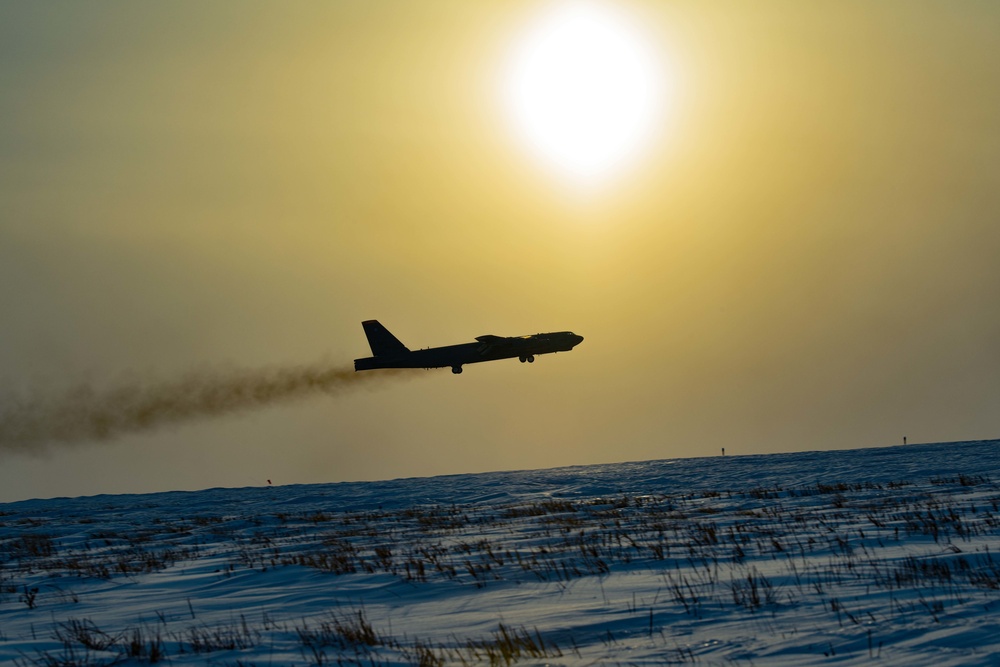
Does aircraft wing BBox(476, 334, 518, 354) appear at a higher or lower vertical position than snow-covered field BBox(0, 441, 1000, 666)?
higher

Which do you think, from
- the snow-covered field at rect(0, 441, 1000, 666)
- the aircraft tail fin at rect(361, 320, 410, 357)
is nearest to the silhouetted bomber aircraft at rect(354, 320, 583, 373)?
the aircraft tail fin at rect(361, 320, 410, 357)

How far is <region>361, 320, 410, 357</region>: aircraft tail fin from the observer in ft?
267

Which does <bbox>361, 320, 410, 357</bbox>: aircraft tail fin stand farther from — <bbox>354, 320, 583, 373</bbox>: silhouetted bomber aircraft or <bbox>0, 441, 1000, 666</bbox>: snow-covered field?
<bbox>0, 441, 1000, 666</bbox>: snow-covered field

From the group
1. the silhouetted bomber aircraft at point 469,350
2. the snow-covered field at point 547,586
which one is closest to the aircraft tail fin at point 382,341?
the silhouetted bomber aircraft at point 469,350

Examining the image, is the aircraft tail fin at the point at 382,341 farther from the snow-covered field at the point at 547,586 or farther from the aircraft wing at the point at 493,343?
the snow-covered field at the point at 547,586

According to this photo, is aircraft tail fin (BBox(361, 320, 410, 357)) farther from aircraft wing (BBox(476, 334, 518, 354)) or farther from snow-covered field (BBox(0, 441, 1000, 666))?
snow-covered field (BBox(0, 441, 1000, 666))

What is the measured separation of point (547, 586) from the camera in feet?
63.8

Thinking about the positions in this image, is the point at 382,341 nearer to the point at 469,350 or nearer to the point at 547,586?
the point at 469,350

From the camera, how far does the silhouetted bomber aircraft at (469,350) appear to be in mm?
79062

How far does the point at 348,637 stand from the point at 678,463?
67.7 m

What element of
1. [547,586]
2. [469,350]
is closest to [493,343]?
[469,350]

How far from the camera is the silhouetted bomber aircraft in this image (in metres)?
79.1

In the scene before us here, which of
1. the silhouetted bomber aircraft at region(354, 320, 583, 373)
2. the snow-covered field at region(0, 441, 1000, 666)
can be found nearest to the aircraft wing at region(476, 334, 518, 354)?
the silhouetted bomber aircraft at region(354, 320, 583, 373)

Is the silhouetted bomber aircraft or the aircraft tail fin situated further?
the aircraft tail fin
